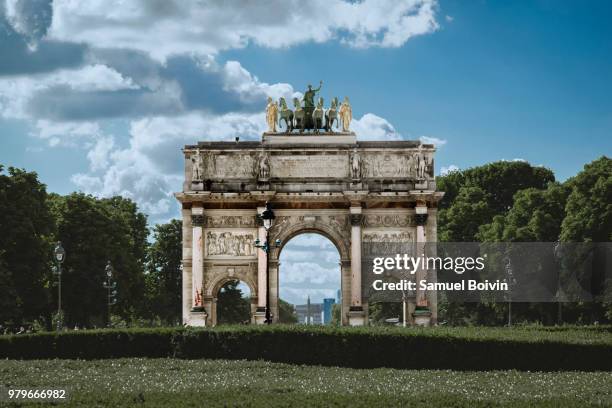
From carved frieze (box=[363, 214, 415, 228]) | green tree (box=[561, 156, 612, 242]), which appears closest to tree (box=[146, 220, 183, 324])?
carved frieze (box=[363, 214, 415, 228])

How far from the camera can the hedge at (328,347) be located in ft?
108

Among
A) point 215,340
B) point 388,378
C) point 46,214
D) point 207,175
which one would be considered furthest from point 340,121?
point 388,378

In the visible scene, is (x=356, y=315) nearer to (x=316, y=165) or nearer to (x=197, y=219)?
(x=316, y=165)

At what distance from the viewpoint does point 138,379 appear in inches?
1133

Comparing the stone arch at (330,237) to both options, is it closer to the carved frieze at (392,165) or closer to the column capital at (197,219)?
the carved frieze at (392,165)

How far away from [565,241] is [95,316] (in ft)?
105

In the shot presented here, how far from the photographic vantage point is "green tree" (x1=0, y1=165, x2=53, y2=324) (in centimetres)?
5438

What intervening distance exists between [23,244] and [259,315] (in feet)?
47.2

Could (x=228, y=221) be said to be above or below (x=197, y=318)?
above

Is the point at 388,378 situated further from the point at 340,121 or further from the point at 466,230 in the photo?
the point at 466,230

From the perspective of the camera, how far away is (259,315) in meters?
52.4

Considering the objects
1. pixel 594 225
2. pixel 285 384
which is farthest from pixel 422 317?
pixel 285 384

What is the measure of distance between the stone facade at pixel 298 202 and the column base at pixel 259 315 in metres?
1.16

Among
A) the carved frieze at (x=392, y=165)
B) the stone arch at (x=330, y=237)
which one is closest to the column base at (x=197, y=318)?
the stone arch at (x=330, y=237)
